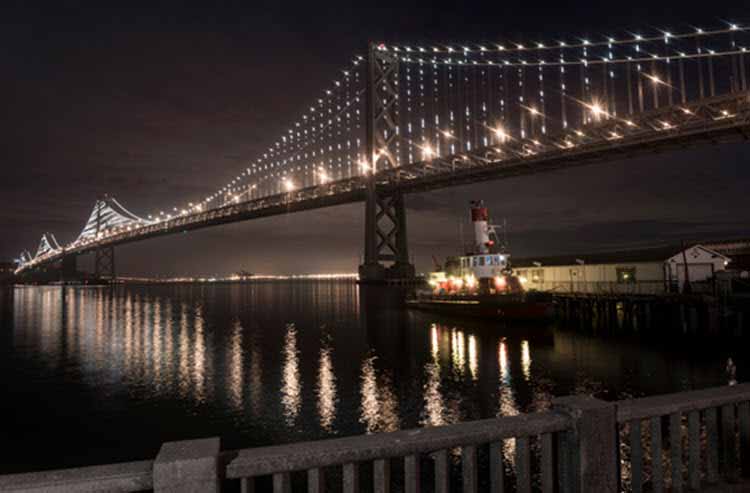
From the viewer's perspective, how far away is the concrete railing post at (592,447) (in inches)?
141

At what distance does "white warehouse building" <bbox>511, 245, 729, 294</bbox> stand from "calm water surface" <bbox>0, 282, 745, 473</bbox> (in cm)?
814

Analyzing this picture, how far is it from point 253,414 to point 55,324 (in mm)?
42471

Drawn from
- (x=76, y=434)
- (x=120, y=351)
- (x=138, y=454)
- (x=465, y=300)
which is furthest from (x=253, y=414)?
(x=465, y=300)

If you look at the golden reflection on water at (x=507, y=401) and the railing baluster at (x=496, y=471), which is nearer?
the railing baluster at (x=496, y=471)

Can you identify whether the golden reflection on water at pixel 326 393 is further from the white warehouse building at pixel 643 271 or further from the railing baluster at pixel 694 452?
the white warehouse building at pixel 643 271

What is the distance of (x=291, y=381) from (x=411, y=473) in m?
19.3

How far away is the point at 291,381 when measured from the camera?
2191 centimetres

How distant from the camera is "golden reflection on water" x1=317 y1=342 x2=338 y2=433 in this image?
52.7ft

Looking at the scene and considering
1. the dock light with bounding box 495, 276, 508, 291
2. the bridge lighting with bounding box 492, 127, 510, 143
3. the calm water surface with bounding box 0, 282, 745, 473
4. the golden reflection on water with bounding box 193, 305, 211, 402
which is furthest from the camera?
the bridge lighting with bounding box 492, 127, 510, 143

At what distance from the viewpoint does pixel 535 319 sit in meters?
35.2

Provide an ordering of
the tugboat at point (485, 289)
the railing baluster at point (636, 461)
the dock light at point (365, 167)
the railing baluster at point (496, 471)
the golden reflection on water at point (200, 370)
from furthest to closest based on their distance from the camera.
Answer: the dock light at point (365, 167), the tugboat at point (485, 289), the golden reflection on water at point (200, 370), the railing baluster at point (636, 461), the railing baluster at point (496, 471)

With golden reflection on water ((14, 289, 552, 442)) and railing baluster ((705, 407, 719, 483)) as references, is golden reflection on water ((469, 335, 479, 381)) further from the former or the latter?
railing baluster ((705, 407, 719, 483))

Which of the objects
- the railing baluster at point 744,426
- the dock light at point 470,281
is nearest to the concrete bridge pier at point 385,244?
the dock light at point 470,281

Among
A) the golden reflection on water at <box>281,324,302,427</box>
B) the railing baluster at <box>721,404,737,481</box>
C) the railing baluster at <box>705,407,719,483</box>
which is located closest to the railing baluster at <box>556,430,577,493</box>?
the railing baluster at <box>705,407,719,483</box>
